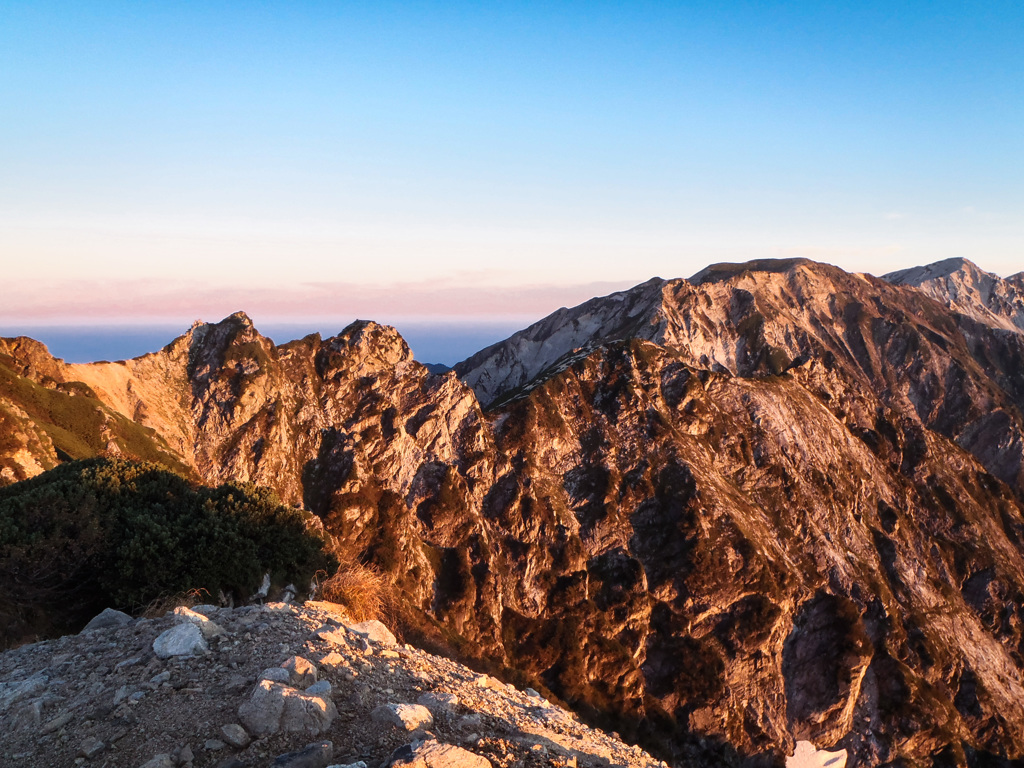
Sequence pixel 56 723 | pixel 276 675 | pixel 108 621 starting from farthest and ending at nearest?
pixel 108 621
pixel 276 675
pixel 56 723

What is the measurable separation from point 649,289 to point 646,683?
4761 inches

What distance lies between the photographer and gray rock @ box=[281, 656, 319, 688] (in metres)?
10.9

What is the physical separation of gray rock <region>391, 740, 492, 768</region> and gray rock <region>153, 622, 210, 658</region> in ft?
17.8

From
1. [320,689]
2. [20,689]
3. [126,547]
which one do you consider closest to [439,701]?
[320,689]

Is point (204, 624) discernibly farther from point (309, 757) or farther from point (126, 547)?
point (126, 547)

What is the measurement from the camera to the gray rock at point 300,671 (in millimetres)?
10907

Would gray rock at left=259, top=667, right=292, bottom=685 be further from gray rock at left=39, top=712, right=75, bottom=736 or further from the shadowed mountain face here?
the shadowed mountain face

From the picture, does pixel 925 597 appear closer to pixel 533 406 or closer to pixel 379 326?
pixel 533 406

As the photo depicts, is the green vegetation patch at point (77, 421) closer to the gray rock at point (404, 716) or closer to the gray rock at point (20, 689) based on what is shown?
the gray rock at point (20, 689)

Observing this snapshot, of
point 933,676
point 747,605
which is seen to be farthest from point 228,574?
point 933,676

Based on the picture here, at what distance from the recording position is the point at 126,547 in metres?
21.4

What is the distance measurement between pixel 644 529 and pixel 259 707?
10418cm

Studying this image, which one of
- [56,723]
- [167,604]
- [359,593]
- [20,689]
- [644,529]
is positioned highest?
[56,723]

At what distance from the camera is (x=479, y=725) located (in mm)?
10875
